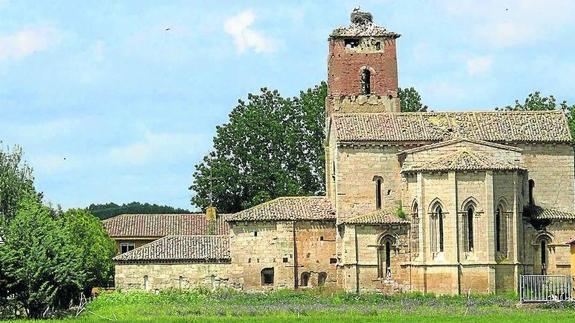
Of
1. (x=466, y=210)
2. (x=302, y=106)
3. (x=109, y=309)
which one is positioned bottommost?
(x=109, y=309)

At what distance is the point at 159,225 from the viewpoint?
92.9 metres

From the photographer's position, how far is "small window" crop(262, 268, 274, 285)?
70.9m

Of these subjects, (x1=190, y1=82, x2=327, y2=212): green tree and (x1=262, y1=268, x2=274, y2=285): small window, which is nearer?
(x1=262, y1=268, x2=274, y2=285): small window

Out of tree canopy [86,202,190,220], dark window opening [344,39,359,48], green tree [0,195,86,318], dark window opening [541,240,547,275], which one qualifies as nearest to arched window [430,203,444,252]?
dark window opening [541,240,547,275]

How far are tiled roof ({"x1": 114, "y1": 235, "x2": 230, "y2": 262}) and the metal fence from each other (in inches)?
674

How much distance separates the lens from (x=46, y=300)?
182 feet

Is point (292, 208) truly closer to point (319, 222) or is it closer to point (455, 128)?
point (319, 222)

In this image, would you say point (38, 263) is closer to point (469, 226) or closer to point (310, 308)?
point (310, 308)

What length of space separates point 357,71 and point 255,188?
18270 millimetres

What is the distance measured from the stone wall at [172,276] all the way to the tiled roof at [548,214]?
595 inches

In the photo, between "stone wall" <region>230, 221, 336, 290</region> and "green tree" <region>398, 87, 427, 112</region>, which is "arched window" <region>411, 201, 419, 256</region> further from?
"green tree" <region>398, 87, 427, 112</region>

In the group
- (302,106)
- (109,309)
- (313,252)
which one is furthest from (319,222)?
(302,106)

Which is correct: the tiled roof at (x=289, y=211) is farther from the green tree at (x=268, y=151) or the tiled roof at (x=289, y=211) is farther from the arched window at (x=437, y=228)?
the green tree at (x=268, y=151)

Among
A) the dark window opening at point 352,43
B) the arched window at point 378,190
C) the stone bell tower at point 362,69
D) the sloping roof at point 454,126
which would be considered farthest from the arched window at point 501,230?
the dark window opening at point 352,43
